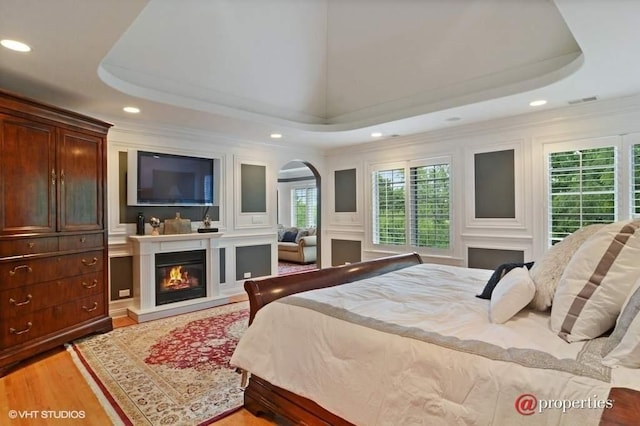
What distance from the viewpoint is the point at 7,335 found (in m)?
2.81

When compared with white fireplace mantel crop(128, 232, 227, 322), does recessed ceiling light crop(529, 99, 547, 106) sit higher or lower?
higher

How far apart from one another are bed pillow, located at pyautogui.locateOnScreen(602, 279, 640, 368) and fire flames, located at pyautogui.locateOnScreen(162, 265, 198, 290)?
4.48 meters

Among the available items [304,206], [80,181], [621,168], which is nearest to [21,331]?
[80,181]

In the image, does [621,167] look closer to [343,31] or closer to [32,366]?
[343,31]

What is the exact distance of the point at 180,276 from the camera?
4.69 meters

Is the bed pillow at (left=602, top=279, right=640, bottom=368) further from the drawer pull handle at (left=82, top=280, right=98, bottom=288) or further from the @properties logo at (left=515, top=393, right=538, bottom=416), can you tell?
the drawer pull handle at (left=82, top=280, right=98, bottom=288)

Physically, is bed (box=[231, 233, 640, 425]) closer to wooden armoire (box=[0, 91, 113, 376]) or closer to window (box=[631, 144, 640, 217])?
wooden armoire (box=[0, 91, 113, 376])

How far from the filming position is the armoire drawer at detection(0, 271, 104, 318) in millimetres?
2844

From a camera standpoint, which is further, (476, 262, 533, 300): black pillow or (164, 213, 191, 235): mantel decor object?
(164, 213, 191, 235): mantel decor object

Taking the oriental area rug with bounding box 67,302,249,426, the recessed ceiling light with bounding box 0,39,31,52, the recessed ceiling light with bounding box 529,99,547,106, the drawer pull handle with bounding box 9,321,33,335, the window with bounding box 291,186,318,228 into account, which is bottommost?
the oriental area rug with bounding box 67,302,249,426

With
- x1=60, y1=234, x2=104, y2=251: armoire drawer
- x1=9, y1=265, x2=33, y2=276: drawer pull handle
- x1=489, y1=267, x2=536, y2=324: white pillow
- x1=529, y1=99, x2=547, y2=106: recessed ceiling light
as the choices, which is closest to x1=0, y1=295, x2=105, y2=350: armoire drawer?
x1=9, y1=265, x2=33, y2=276: drawer pull handle

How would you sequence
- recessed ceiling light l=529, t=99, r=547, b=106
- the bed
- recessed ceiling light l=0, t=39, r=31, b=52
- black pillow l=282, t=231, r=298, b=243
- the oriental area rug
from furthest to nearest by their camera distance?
black pillow l=282, t=231, r=298, b=243 → recessed ceiling light l=529, t=99, r=547, b=106 → recessed ceiling light l=0, t=39, r=31, b=52 → the oriental area rug → the bed

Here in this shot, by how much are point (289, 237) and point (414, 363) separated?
25.9 ft

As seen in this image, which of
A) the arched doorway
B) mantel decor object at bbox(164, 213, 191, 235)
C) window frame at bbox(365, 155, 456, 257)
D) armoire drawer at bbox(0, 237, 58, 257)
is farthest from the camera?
the arched doorway
